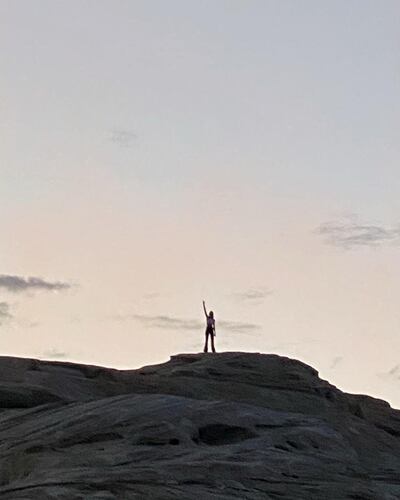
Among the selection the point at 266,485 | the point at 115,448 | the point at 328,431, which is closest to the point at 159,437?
the point at 115,448

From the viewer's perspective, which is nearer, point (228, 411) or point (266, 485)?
point (266, 485)

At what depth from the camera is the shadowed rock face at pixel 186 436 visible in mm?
22078

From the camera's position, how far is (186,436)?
2452 centimetres

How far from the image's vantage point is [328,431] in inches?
1056

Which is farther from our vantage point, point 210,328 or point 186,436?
point 210,328

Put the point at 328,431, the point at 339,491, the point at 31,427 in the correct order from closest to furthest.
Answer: the point at 339,491 → the point at 31,427 → the point at 328,431

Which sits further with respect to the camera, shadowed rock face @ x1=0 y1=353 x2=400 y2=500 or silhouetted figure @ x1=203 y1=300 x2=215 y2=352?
silhouetted figure @ x1=203 y1=300 x2=215 y2=352

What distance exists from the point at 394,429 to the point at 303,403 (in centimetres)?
344

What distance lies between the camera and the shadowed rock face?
22.1 metres

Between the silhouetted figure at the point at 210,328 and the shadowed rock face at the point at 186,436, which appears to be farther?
the silhouetted figure at the point at 210,328

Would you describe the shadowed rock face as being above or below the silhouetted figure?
below

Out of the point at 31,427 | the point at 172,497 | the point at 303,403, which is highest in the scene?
the point at 303,403

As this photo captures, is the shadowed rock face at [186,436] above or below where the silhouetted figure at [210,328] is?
below

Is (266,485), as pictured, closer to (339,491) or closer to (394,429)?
(339,491)
